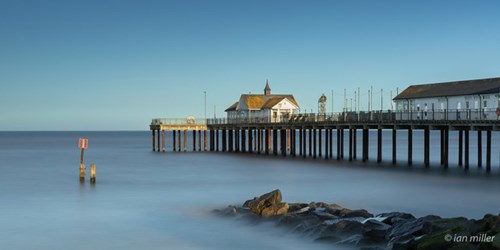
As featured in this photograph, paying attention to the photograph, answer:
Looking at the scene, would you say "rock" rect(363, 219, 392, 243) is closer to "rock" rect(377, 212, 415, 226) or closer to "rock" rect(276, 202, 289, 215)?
"rock" rect(377, 212, 415, 226)

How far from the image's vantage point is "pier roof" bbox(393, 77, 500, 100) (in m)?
43.7

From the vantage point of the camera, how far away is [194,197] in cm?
3136

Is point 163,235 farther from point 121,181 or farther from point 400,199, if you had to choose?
point 121,181

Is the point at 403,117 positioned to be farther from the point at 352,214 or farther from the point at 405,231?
the point at 405,231

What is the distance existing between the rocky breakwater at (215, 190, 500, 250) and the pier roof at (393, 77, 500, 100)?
927 inches

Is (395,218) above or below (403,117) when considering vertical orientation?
below

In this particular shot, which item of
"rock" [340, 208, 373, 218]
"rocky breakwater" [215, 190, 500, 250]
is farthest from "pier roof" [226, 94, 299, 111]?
"rock" [340, 208, 373, 218]

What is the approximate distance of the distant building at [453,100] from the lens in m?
40.3

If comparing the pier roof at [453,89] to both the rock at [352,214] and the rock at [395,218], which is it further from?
the rock at [395,218]

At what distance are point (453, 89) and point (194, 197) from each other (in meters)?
24.1

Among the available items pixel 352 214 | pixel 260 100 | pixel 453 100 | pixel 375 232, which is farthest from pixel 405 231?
pixel 260 100

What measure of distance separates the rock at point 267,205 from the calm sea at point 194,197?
1.01 meters

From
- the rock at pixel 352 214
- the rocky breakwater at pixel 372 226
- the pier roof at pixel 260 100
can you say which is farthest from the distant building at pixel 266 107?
the rock at pixel 352 214

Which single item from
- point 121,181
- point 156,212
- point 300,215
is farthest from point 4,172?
point 300,215
